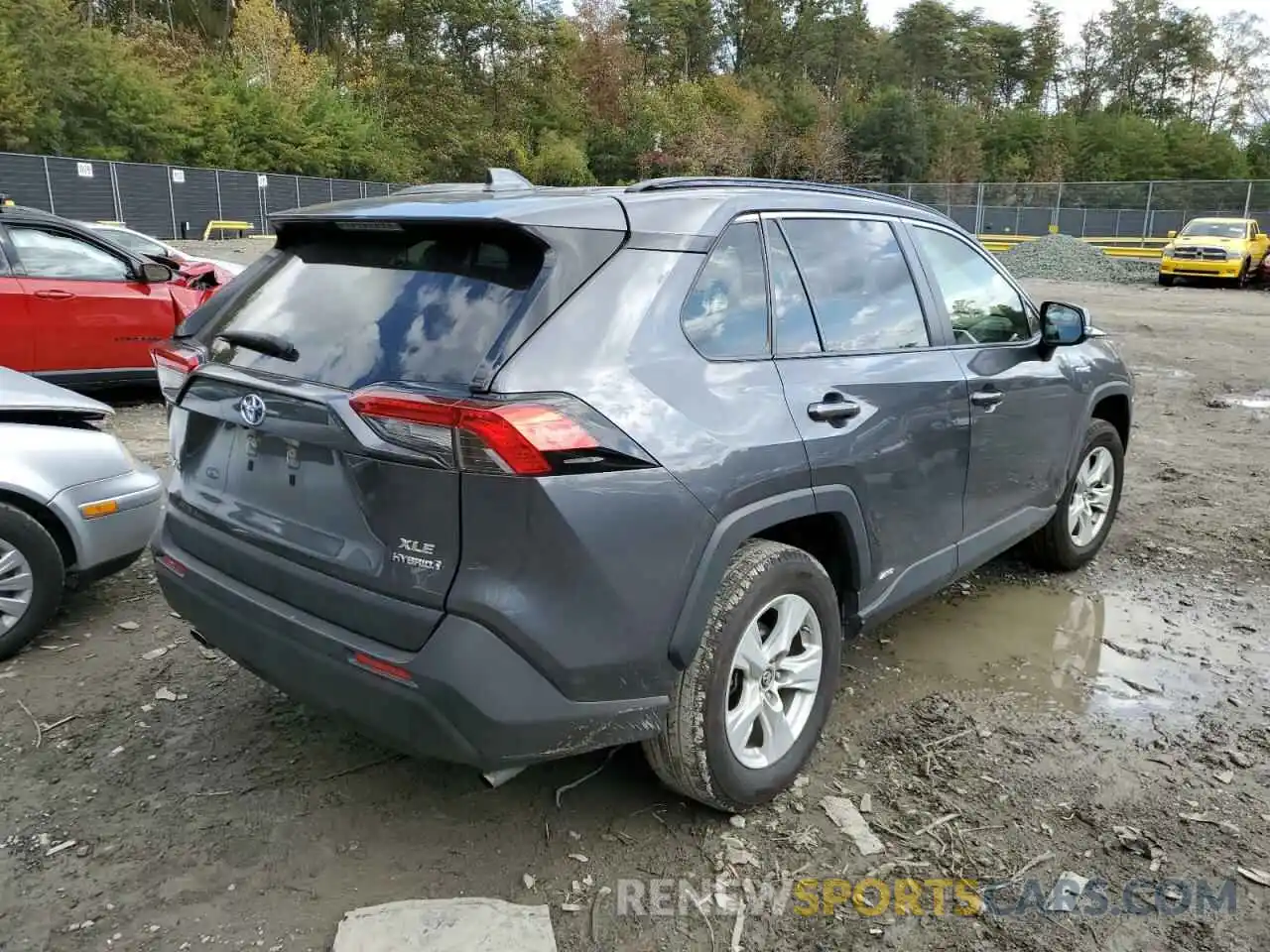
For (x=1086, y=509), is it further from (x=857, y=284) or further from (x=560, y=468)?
(x=560, y=468)

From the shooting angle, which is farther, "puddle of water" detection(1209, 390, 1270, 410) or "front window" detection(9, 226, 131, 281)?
"puddle of water" detection(1209, 390, 1270, 410)

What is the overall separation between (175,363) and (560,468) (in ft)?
4.81

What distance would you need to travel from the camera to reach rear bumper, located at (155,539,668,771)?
216cm

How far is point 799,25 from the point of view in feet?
251

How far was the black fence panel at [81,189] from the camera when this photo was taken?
2959 cm

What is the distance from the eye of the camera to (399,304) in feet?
7.91

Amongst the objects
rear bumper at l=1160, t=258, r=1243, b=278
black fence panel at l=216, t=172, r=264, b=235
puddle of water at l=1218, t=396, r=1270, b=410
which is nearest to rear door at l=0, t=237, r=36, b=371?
puddle of water at l=1218, t=396, r=1270, b=410

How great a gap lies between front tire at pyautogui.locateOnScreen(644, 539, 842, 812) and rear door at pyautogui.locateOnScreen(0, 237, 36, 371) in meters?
6.69

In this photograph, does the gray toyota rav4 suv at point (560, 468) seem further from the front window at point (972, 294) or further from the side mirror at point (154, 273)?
the side mirror at point (154, 273)

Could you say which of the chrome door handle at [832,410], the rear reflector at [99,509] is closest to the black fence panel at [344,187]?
the rear reflector at [99,509]

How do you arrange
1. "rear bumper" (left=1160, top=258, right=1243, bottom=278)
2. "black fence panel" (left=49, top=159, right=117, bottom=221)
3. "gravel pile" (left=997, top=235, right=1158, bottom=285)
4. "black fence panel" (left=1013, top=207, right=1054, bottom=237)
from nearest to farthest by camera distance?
"rear bumper" (left=1160, top=258, right=1243, bottom=278) → "gravel pile" (left=997, top=235, right=1158, bottom=285) → "black fence panel" (left=49, top=159, right=117, bottom=221) → "black fence panel" (left=1013, top=207, right=1054, bottom=237)

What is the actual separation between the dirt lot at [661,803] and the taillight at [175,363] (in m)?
1.19

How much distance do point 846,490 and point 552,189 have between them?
4.11 feet

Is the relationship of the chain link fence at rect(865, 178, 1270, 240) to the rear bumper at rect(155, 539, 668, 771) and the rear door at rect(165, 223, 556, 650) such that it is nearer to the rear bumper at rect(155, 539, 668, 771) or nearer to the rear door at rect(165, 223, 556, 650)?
the rear door at rect(165, 223, 556, 650)
